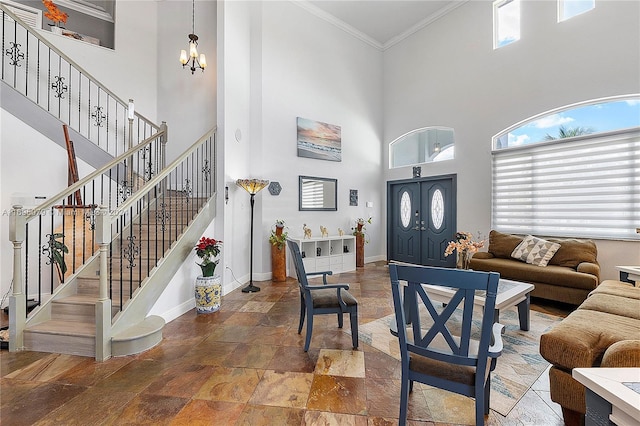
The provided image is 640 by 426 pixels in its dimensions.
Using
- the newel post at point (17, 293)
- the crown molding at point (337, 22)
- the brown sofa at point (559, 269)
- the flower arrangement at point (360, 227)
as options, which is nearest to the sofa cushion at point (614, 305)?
the brown sofa at point (559, 269)

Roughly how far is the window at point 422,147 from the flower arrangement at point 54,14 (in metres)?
7.10

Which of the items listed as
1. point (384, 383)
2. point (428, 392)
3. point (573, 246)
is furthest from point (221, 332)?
point (573, 246)

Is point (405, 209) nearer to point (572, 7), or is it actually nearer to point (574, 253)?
point (574, 253)

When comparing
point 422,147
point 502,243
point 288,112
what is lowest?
point 502,243

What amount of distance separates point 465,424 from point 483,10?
7.15 metres

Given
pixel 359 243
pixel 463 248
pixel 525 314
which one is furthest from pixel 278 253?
pixel 525 314

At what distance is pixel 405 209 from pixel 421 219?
0.54 metres

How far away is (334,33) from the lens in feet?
21.9

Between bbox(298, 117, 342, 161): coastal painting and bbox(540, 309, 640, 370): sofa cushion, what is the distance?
16.5 feet

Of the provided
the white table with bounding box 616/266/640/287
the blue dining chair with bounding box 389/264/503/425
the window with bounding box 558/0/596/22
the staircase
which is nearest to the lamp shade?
the staircase

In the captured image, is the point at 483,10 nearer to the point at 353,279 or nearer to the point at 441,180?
the point at 441,180

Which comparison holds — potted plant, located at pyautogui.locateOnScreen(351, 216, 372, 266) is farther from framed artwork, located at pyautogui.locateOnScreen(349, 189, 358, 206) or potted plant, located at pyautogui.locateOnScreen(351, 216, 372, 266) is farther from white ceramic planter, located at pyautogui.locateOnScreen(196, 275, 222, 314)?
white ceramic planter, located at pyautogui.locateOnScreen(196, 275, 222, 314)

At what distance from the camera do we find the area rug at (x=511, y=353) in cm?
205

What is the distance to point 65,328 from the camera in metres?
2.68
